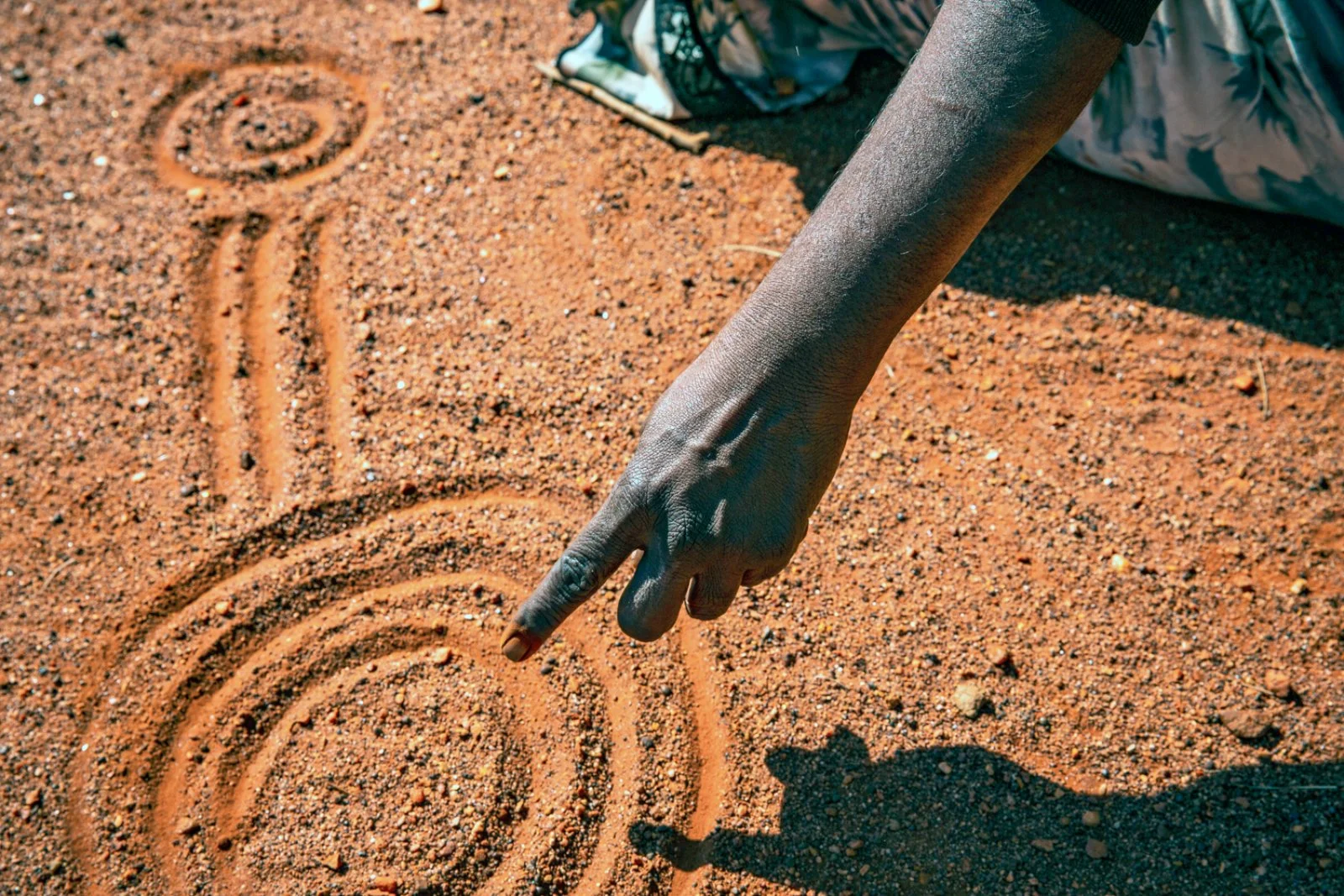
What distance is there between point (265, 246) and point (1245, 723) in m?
2.72

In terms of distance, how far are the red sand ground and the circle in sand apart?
2cm

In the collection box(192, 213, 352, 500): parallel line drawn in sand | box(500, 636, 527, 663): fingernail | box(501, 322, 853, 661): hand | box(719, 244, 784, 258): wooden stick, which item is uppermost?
box(501, 322, 853, 661): hand

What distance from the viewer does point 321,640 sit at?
241cm

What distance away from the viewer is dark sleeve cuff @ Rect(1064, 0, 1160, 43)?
4.81 feet

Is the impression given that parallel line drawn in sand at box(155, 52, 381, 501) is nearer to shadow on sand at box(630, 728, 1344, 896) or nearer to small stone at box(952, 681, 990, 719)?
shadow on sand at box(630, 728, 1344, 896)

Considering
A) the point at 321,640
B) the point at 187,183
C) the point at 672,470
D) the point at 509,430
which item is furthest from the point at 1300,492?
the point at 187,183

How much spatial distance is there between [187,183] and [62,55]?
2.78 ft

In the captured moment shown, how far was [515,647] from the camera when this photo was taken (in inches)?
71.8

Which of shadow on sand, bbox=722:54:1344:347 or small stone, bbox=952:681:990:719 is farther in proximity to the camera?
shadow on sand, bbox=722:54:1344:347

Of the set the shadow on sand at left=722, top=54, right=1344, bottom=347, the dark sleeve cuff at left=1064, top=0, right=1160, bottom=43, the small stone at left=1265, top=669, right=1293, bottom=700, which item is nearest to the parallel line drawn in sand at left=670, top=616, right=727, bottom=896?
the small stone at left=1265, top=669, right=1293, bottom=700

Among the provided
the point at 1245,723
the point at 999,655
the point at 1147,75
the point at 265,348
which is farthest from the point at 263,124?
the point at 1245,723

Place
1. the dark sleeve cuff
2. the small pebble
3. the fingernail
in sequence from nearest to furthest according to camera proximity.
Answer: the dark sleeve cuff
the fingernail
the small pebble

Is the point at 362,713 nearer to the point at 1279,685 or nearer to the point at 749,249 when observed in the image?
the point at 749,249

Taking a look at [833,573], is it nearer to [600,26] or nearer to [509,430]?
[509,430]
